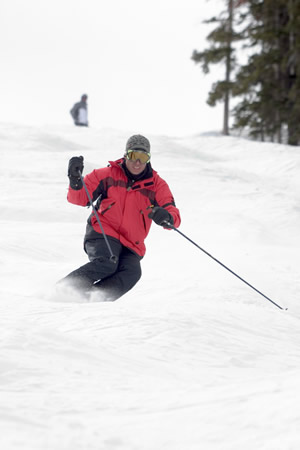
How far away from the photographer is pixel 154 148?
17.3 meters

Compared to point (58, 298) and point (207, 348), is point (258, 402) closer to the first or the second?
point (207, 348)

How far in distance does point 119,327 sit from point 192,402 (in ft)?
3.51

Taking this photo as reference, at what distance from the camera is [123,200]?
16.0 feet

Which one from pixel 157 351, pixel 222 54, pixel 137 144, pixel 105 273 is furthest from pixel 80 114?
pixel 157 351

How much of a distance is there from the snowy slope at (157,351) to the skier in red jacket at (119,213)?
30cm

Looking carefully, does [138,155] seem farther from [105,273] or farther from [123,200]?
[105,273]

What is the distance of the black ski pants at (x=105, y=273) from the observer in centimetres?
467

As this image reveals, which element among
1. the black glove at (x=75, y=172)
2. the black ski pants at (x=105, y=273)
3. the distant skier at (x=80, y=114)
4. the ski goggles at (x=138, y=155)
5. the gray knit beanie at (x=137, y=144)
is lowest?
the black ski pants at (x=105, y=273)

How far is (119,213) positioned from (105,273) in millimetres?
573

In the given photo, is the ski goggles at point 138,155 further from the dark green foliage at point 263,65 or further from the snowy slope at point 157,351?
the dark green foliage at point 263,65

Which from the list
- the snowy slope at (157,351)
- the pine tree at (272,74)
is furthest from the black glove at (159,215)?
the pine tree at (272,74)

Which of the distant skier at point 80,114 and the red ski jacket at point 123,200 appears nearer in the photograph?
the red ski jacket at point 123,200

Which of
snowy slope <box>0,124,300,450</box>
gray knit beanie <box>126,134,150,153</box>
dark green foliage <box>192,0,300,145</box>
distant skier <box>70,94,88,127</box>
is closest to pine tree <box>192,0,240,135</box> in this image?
dark green foliage <box>192,0,300,145</box>

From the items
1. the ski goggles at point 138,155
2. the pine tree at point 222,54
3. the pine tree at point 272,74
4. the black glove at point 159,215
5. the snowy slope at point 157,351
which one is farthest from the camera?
the pine tree at point 222,54
